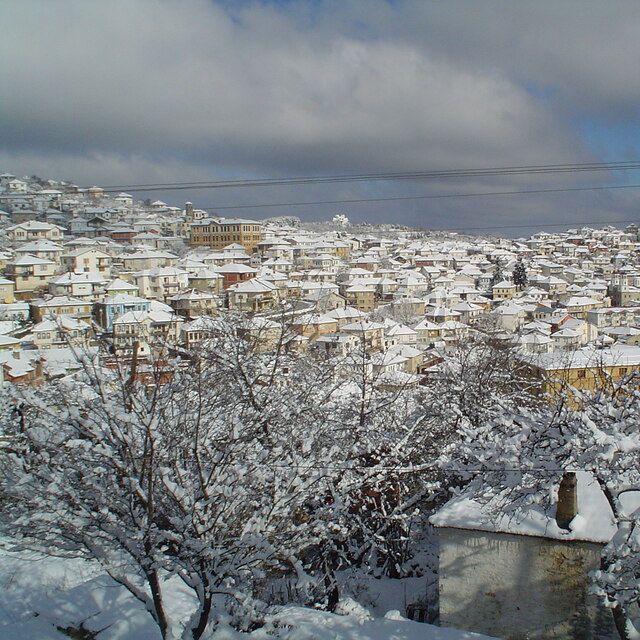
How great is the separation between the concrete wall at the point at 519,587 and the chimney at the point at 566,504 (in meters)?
0.18

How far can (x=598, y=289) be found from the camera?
5047 centimetres

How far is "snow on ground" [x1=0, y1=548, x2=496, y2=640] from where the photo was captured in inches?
163

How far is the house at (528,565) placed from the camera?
14.9 ft

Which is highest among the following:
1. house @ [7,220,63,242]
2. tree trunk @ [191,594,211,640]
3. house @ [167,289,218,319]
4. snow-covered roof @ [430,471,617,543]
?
house @ [7,220,63,242]

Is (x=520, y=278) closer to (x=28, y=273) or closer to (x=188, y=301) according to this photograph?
(x=188, y=301)

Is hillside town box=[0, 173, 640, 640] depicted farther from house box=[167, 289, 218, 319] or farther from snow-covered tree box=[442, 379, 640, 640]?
house box=[167, 289, 218, 319]

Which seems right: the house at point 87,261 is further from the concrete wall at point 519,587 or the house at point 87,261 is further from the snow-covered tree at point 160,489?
the concrete wall at point 519,587

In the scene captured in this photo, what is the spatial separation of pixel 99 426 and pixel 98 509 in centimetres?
50

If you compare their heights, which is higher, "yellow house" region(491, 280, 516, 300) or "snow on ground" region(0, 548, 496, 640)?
"yellow house" region(491, 280, 516, 300)

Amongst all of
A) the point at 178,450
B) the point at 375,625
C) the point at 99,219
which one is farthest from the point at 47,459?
the point at 99,219

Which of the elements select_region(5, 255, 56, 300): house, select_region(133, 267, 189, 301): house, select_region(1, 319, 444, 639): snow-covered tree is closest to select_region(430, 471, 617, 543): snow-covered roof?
select_region(1, 319, 444, 639): snow-covered tree

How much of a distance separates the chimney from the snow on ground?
1.14 meters

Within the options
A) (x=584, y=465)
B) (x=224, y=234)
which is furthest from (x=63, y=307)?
(x=224, y=234)

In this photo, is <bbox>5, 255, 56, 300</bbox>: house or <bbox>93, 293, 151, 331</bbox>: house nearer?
<bbox>93, 293, 151, 331</bbox>: house
